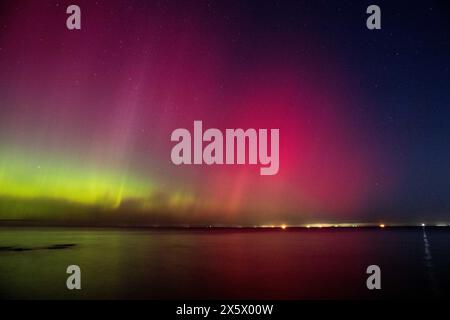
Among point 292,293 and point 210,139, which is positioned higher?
point 210,139

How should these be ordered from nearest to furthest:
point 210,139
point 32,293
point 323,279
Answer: point 32,293 < point 323,279 < point 210,139

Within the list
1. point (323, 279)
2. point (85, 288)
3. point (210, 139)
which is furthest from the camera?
point (210, 139)

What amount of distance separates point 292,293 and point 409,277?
10.6 feet

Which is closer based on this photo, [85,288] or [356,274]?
[85,288]
